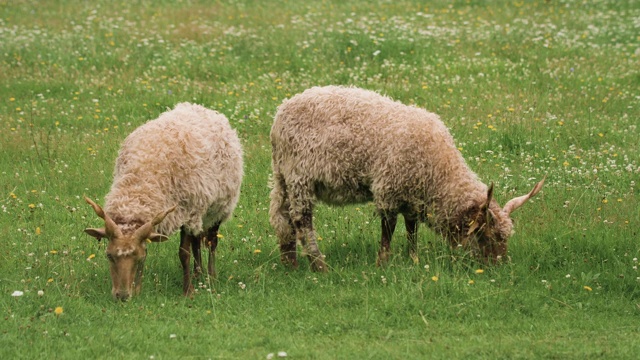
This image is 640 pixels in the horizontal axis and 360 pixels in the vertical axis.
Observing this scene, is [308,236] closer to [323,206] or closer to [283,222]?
[283,222]

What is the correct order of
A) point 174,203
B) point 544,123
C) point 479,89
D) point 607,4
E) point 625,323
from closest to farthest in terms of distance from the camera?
point 625,323 → point 174,203 → point 544,123 → point 479,89 → point 607,4

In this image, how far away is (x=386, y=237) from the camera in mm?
9016

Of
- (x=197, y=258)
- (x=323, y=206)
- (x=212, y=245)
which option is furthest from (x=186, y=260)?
(x=323, y=206)

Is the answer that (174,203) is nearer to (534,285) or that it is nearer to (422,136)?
(422,136)

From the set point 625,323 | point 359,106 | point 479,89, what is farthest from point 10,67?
point 625,323

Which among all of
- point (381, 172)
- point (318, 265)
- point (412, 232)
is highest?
point (381, 172)

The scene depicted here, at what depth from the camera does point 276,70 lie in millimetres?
16031

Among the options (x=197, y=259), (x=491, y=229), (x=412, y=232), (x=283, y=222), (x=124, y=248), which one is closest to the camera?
(x=124, y=248)

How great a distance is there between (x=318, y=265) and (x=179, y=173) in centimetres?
174

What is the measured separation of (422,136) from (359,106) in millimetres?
748

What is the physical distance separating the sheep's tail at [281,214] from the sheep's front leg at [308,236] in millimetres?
152

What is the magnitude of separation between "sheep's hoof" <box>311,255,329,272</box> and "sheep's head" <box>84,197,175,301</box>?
184cm

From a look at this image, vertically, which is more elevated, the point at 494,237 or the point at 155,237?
the point at 155,237

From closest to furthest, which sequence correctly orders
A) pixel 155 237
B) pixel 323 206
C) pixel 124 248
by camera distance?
pixel 124 248 < pixel 155 237 < pixel 323 206
